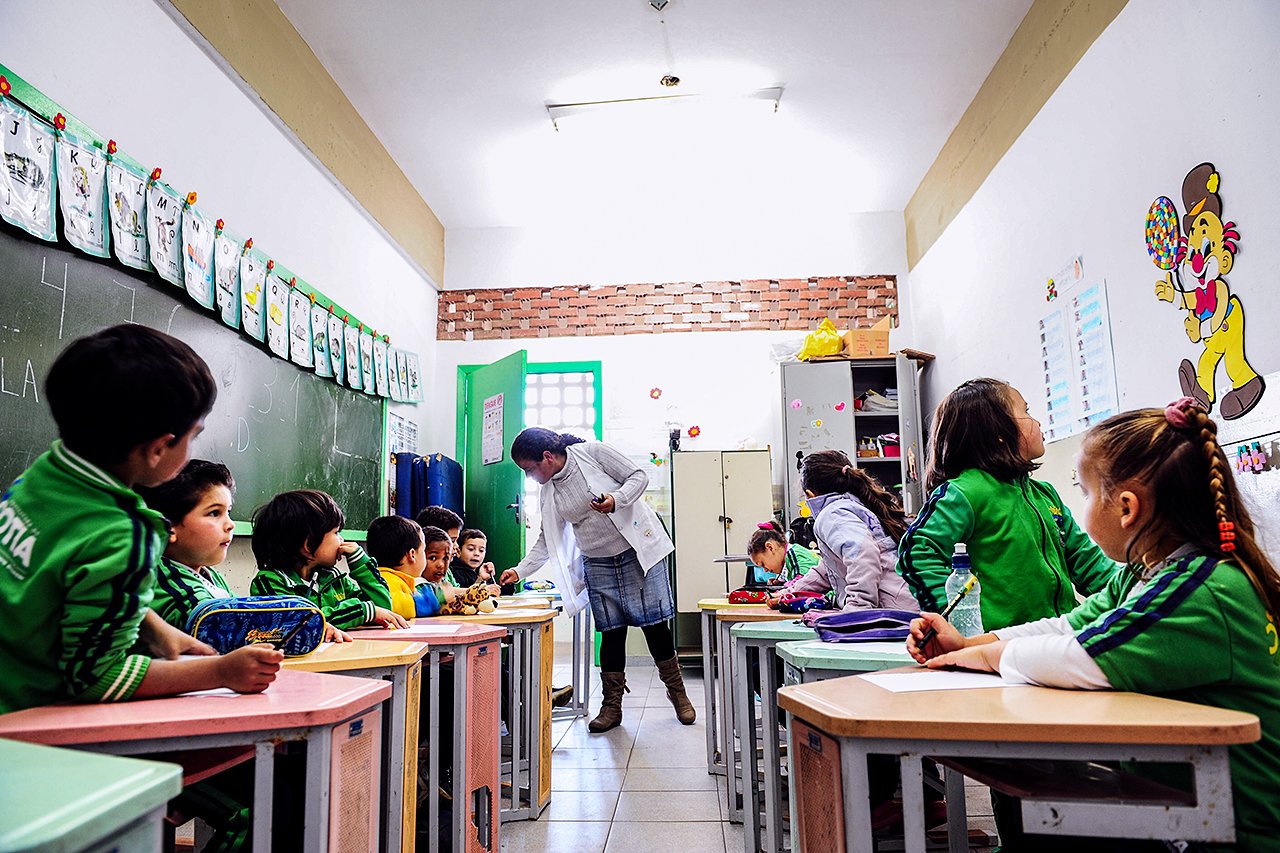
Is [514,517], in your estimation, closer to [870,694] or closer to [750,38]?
[750,38]

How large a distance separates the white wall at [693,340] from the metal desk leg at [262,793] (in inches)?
208

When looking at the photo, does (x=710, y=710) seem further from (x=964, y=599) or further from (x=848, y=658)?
(x=848, y=658)

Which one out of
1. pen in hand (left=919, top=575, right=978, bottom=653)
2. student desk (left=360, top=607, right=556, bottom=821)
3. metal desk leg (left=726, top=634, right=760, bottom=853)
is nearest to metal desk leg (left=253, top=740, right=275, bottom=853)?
pen in hand (left=919, top=575, right=978, bottom=653)

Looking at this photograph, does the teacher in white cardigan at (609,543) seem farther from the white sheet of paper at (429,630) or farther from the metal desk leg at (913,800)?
the metal desk leg at (913,800)

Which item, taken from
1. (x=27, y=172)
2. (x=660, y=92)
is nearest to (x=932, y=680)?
(x=27, y=172)

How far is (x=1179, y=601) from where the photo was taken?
1.00 m

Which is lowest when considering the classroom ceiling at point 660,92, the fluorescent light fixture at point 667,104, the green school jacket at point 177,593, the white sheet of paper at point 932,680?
the white sheet of paper at point 932,680

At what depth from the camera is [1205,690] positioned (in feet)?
3.33

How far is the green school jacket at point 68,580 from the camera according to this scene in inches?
39.9

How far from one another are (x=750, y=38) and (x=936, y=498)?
128 inches

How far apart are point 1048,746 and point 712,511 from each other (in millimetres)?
4843

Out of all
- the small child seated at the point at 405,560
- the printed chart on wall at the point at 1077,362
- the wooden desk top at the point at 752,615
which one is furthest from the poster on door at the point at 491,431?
the printed chart on wall at the point at 1077,362

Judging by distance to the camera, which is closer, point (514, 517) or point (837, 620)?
point (837, 620)

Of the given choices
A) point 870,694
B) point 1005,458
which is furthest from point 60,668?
point 1005,458
